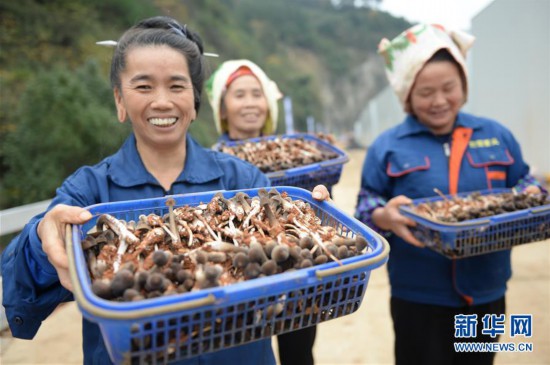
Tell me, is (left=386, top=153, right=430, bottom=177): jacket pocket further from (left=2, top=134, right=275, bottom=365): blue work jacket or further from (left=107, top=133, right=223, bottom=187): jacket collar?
(left=107, top=133, right=223, bottom=187): jacket collar

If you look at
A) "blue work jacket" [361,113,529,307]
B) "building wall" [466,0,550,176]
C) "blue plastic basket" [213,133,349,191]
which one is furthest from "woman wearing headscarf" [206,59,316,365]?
"building wall" [466,0,550,176]

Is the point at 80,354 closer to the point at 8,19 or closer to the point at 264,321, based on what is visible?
the point at 264,321

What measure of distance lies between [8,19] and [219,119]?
38.7 ft

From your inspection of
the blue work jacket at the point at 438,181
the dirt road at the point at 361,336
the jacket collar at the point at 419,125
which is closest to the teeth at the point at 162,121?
the blue work jacket at the point at 438,181

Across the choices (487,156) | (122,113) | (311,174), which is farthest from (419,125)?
(122,113)

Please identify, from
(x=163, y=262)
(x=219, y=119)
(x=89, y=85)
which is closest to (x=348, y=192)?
(x=89, y=85)

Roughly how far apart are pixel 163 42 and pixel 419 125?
193 cm

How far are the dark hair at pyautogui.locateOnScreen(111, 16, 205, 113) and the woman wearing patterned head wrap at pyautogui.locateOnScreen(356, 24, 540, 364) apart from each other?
1511 mm

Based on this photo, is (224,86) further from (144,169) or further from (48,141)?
(48,141)

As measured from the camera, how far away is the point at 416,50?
9.36ft

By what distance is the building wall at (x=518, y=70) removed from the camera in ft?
30.4

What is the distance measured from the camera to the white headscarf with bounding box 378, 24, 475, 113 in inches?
111

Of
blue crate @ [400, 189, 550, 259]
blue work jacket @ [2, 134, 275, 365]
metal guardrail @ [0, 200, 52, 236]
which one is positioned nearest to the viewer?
blue work jacket @ [2, 134, 275, 365]

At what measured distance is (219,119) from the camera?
12.1 feet
